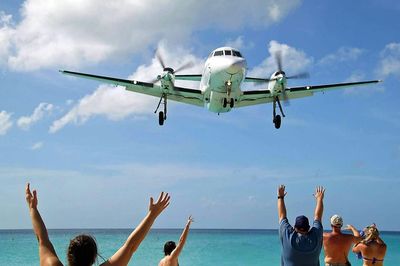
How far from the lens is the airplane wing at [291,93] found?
88.4 ft

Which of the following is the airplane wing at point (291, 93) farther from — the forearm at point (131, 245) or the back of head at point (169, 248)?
the forearm at point (131, 245)

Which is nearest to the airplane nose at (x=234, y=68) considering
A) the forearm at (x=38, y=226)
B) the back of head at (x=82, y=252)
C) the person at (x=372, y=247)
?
the person at (x=372, y=247)

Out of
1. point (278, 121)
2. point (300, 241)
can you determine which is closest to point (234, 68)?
point (278, 121)

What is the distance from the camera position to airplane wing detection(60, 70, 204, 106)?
26.3 m

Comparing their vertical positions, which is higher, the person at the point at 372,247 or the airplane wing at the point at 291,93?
the airplane wing at the point at 291,93

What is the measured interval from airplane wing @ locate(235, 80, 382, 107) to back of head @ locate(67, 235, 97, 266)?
23876 mm

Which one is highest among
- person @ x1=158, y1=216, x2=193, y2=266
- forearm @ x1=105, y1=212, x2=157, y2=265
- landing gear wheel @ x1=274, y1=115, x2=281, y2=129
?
landing gear wheel @ x1=274, y1=115, x2=281, y2=129

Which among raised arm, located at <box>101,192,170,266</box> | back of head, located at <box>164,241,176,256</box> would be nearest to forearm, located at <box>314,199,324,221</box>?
back of head, located at <box>164,241,176,256</box>

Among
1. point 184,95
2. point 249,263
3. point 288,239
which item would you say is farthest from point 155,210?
point 249,263

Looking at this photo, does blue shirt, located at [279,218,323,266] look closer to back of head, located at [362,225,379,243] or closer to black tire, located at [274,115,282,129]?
back of head, located at [362,225,379,243]

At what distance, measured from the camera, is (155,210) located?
331 cm

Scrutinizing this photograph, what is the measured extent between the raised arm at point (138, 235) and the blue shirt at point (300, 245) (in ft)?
8.04

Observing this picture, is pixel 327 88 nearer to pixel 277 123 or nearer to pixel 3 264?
pixel 277 123

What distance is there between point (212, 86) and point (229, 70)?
142cm
